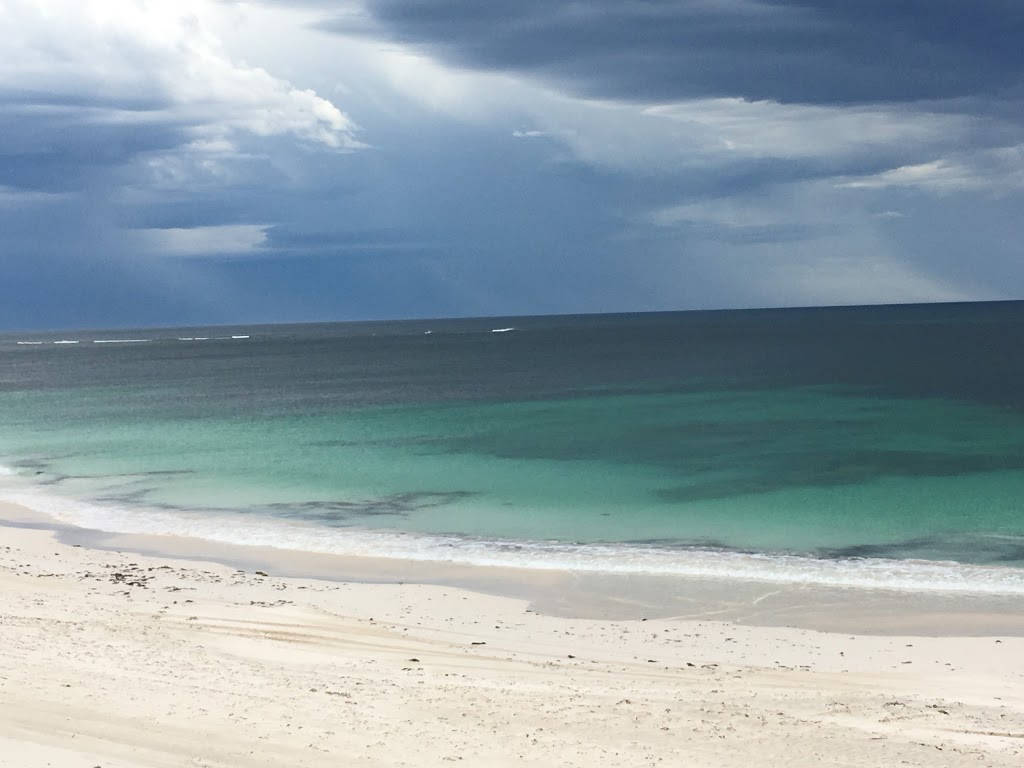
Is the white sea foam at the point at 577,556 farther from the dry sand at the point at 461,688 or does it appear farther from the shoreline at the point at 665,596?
the dry sand at the point at 461,688

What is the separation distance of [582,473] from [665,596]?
14.0 meters

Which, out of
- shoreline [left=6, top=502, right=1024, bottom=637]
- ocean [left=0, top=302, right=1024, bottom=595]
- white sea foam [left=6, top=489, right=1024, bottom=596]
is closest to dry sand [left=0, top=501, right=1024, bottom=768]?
shoreline [left=6, top=502, right=1024, bottom=637]

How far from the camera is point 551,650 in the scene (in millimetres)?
14367

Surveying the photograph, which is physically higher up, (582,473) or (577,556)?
(582,473)

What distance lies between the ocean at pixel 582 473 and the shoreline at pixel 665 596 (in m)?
0.68

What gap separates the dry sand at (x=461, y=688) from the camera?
31.4 feet

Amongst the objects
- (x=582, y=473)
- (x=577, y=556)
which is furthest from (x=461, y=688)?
(x=582, y=473)

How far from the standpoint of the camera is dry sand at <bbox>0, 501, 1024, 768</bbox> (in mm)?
9578

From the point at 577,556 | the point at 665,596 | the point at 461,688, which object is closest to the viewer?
the point at 461,688

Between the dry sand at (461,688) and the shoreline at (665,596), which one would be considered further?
the shoreline at (665,596)

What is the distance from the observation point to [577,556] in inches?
831

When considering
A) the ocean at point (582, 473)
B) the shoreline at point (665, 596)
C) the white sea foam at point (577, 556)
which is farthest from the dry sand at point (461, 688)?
the ocean at point (582, 473)

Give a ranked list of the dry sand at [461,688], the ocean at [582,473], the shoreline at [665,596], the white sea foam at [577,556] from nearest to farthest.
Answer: the dry sand at [461,688], the shoreline at [665,596], the white sea foam at [577,556], the ocean at [582,473]

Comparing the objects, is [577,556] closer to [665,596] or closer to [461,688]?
[665,596]
